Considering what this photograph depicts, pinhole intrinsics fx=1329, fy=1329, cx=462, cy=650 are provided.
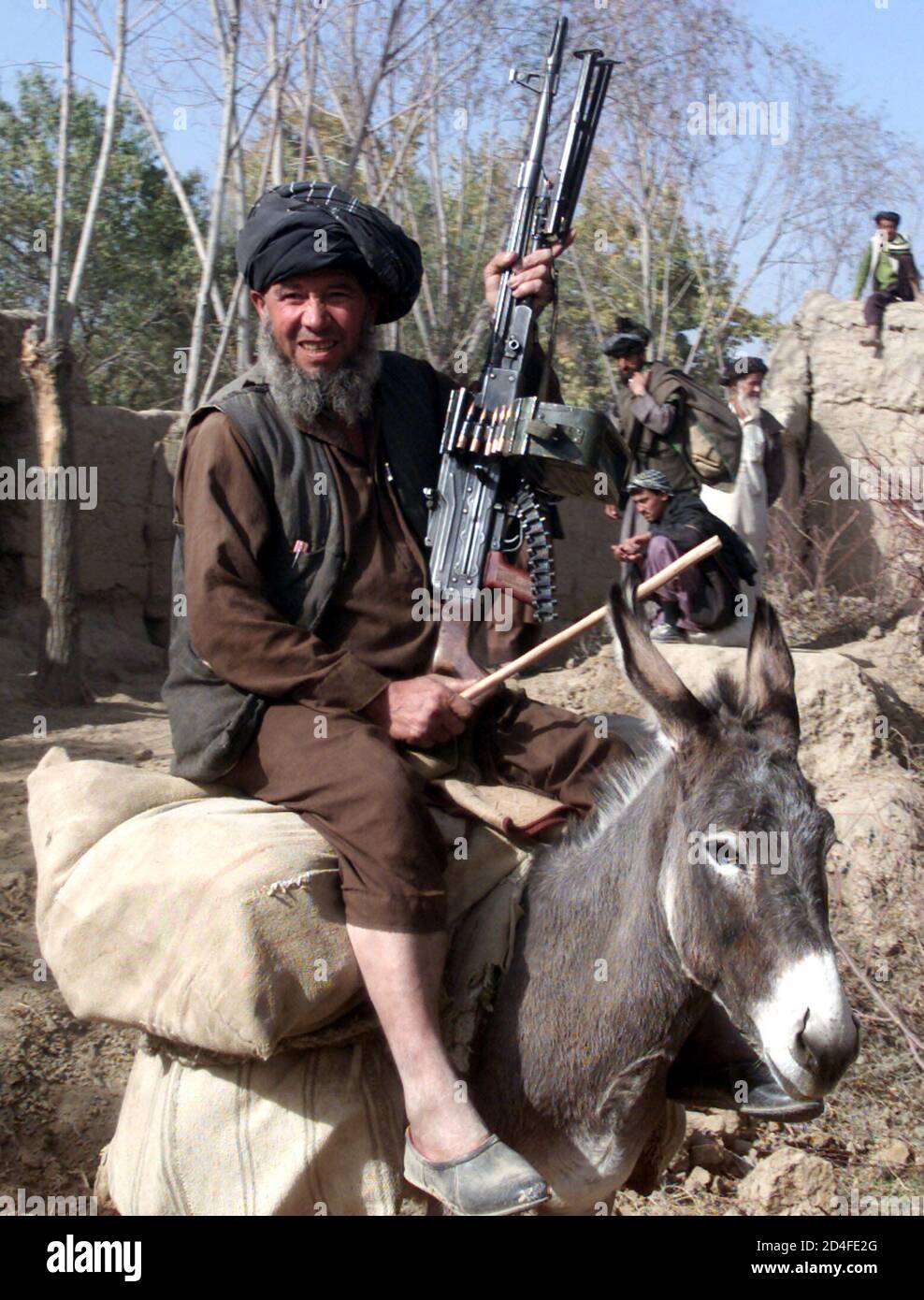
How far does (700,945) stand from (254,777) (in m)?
1.19

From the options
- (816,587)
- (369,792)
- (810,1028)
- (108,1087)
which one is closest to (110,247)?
(816,587)

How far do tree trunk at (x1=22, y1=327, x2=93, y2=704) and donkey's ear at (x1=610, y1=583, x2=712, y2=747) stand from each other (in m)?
6.54

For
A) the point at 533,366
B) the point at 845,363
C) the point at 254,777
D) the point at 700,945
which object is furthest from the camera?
the point at 845,363

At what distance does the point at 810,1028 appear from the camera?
2.57 m

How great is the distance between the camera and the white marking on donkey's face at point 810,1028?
2.56m

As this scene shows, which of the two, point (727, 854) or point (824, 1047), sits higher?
point (727, 854)

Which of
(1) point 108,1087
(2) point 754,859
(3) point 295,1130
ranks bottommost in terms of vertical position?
(1) point 108,1087

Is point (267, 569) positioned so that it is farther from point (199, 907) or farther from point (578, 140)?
point (578, 140)

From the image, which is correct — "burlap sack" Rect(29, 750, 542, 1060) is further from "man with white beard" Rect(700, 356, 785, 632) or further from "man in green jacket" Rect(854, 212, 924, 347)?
"man in green jacket" Rect(854, 212, 924, 347)

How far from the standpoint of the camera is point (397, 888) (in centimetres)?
297

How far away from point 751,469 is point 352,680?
763cm

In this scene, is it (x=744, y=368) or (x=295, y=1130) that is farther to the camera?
(x=744, y=368)
